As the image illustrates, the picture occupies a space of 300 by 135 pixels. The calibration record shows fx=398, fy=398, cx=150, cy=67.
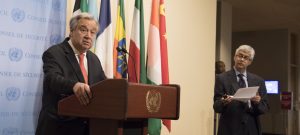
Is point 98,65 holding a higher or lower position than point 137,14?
lower

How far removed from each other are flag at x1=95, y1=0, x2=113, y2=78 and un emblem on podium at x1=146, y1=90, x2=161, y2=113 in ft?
4.58

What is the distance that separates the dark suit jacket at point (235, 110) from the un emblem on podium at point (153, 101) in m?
1.50

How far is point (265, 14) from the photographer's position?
8.76m

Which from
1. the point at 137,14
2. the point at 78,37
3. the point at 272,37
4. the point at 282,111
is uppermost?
the point at 272,37

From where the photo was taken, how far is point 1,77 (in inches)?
109

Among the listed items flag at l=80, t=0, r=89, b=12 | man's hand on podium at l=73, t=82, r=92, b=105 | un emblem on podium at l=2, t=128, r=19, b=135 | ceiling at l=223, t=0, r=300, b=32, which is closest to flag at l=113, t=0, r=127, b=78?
flag at l=80, t=0, r=89, b=12

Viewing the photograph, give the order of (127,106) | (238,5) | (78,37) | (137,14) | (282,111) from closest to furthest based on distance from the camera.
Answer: (127,106), (78,37), (137,14), (238,5), (282,111)

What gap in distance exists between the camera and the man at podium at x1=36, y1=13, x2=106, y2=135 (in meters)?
2.05

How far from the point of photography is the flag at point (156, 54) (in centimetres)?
369

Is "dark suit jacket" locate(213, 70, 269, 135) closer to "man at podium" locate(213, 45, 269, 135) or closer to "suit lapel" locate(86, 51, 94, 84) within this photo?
"man at podium" locate(213, 45, 269, 135)

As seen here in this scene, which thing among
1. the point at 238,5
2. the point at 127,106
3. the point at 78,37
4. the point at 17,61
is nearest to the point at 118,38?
the point at 17,61

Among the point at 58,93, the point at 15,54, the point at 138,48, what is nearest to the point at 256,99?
the point at 138,48

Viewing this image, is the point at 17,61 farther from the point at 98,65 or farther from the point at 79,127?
the point at 79,127

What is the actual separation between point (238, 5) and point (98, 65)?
6219mm
